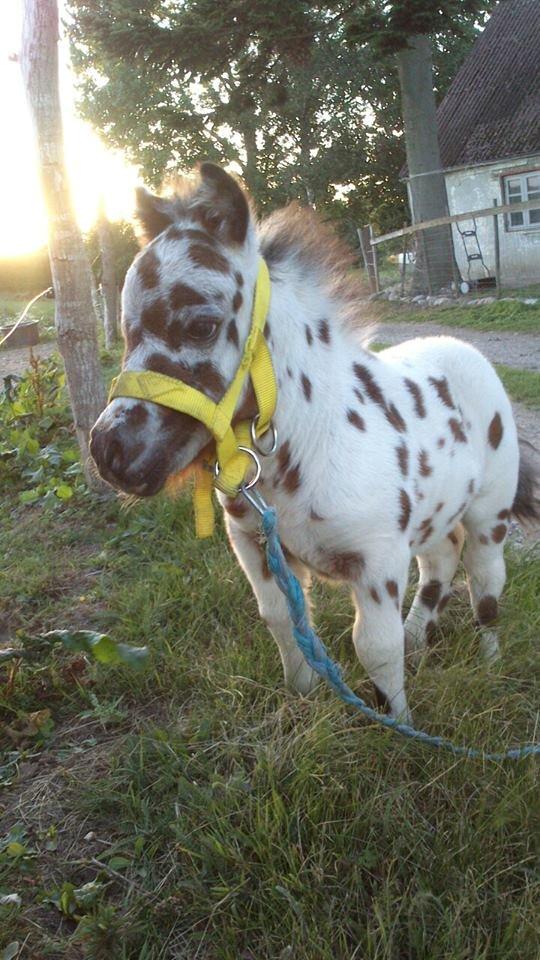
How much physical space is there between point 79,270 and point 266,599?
11.0ft

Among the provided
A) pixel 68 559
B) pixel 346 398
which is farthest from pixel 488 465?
pixel 68 559

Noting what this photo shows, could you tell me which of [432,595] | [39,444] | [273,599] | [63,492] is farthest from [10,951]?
[39,444]

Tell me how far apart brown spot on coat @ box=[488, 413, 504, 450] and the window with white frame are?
1682cm

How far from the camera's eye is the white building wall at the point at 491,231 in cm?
1805

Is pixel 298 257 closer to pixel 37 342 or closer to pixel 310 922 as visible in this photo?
pixel 310 922

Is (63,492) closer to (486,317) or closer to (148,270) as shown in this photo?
(148,270)

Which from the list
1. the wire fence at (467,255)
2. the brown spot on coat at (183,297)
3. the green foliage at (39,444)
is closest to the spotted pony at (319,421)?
the brown spot on coat at (183,297)

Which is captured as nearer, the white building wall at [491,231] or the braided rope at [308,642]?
the braided rope at [308,642]

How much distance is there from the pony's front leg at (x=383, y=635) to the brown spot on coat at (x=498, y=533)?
0.87 meters

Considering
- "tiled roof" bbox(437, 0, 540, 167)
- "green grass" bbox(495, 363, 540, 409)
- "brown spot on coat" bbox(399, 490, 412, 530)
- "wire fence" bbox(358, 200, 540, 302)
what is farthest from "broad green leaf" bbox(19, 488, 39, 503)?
"tiled roof" bbox(437, 0, 540, 167)

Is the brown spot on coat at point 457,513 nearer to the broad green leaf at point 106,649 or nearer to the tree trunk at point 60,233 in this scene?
the broad green leaf at point 106,649

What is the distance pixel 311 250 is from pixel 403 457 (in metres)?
0.74

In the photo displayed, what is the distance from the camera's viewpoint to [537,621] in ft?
10.2

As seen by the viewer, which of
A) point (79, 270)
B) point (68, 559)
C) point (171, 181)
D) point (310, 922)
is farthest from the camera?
point (79, 270)
